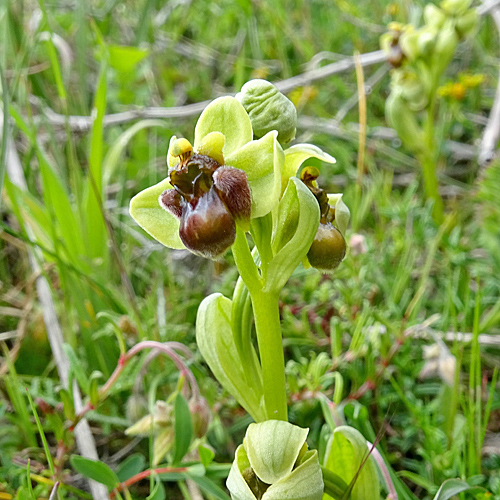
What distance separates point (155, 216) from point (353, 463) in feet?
1.62

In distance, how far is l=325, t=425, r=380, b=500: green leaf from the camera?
0.91 m

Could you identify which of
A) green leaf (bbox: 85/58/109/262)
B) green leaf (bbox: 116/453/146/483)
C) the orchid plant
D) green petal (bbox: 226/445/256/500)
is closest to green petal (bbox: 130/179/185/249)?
the orchid plant

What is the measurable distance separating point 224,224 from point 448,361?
664mm

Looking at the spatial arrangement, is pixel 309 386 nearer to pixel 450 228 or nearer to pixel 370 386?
pixel 370 386

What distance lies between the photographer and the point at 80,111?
95.0 inches

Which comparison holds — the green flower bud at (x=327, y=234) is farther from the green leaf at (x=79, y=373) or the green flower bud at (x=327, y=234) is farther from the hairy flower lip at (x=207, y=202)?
the green leaf at (x=79, y=373)

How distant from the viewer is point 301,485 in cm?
79

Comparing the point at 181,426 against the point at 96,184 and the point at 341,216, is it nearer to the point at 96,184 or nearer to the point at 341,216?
the point at 341,216

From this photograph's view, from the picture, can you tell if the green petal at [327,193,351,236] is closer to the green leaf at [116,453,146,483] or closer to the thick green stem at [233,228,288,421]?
the thick green stem at [233,228,288,421]

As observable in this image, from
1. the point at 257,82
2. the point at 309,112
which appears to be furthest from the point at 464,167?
the point at 257,82

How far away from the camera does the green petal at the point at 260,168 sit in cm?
80

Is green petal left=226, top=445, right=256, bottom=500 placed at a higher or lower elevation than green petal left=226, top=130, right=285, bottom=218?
lower

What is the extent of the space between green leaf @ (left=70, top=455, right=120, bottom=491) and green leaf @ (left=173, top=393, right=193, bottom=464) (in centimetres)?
11

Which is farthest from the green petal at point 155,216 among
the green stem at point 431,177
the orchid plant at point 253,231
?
the green stem at point 431,177
